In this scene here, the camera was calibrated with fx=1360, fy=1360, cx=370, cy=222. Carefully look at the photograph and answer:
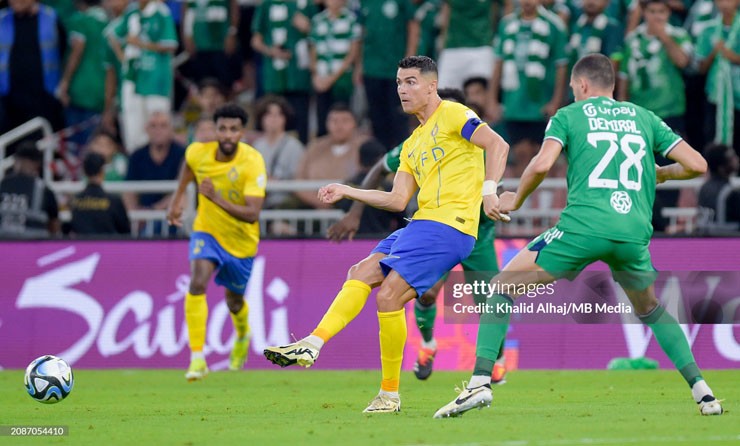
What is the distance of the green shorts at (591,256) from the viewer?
942cm

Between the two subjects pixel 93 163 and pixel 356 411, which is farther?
pixel 93 163

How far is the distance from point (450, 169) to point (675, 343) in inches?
83.4

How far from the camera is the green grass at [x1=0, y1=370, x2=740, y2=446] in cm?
855

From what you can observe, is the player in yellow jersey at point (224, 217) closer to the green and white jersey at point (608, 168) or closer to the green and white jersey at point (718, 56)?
the green and white jersey at point (608, 168)

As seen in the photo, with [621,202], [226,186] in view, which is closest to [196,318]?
[226,186]

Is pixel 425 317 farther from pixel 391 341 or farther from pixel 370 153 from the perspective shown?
pixel 391 341

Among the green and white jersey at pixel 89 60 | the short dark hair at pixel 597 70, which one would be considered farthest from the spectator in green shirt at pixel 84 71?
the short dark hair at pixel 597 70

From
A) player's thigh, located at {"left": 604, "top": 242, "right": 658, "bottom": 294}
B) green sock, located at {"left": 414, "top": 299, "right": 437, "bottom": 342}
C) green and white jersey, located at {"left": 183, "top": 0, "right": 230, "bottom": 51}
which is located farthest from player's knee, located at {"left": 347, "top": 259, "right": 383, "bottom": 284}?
green and white jersey, located at {"left": 183, "top": 0, "right": 230, "bottom": 51}

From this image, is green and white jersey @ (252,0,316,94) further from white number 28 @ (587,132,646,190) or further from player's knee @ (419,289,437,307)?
white number 28 @ (587,132,646,190)

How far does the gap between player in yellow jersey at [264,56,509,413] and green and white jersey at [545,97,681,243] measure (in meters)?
0.61

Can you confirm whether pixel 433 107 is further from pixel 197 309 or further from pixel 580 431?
pixel 197 309

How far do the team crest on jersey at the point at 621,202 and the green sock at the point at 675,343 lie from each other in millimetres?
786

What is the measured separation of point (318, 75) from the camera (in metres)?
19.6

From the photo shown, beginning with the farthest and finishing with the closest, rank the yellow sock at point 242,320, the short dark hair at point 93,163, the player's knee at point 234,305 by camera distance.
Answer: the short dark hair at point 93,163
the yellow sock at point 242,320
the player's knee at point 234,305
